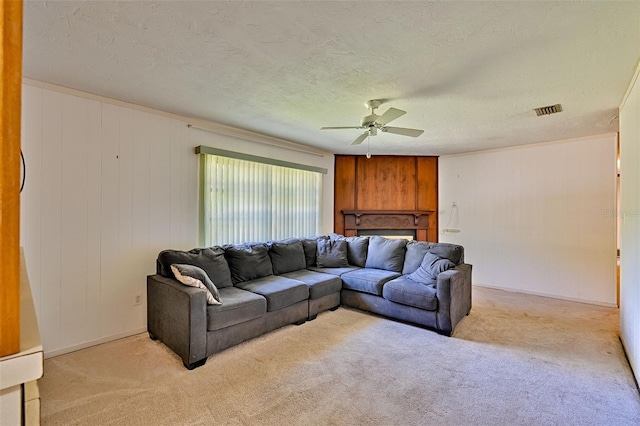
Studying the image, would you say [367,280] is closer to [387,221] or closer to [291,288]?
[291,288]

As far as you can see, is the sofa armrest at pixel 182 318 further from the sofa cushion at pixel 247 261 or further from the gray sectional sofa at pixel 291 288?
the sofa cushion at pixel 247 261

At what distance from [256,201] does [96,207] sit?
190 cm

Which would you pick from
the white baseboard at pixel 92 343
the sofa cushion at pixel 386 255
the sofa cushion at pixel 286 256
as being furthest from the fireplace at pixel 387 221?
the white baseboard at pixel 92 343

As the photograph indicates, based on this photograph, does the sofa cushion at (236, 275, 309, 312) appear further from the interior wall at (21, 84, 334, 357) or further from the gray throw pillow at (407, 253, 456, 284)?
the gray throw pillow at (407, 253, 456, 284)

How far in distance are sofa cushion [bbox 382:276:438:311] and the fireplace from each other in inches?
89.4

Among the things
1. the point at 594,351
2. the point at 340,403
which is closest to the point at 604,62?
the point at 594,351

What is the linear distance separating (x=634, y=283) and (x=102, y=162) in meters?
4.83

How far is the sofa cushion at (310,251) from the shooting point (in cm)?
451

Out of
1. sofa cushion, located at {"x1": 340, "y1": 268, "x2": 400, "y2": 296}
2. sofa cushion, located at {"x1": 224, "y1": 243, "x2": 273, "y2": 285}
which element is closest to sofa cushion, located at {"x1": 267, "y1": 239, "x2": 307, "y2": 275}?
sofa cushion, located at {"x1": 224, "y1": 243, "x2": 273, "y2": 285}

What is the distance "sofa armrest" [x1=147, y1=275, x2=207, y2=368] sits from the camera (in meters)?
2.51

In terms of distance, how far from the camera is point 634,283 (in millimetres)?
2463

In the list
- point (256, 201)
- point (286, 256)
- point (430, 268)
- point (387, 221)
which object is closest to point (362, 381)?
point (430, 268)

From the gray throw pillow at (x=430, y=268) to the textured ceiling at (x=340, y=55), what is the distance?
5.51 ft

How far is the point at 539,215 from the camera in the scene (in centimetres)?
482
